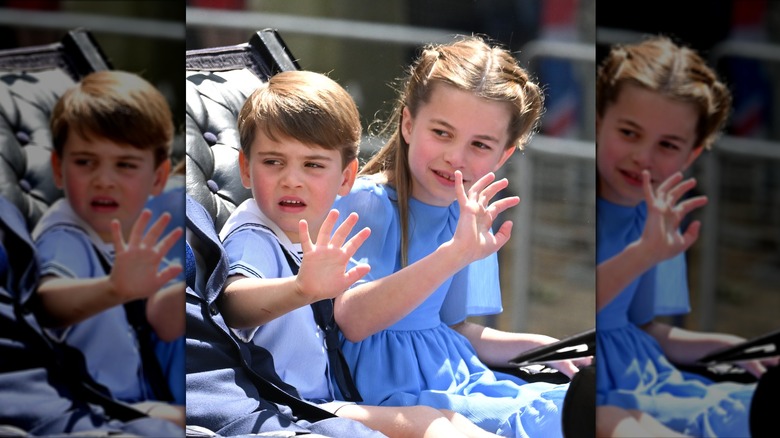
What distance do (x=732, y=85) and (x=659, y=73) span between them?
18 cm

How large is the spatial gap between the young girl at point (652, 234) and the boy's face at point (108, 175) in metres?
1.22

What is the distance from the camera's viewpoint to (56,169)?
2.62 metres

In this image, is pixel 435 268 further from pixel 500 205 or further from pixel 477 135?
pixel 477 135

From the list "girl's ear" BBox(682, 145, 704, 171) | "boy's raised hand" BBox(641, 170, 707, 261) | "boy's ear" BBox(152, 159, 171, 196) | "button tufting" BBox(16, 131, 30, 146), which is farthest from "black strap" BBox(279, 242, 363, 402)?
"girl's ear" BBox(682, 145, 704, 171)

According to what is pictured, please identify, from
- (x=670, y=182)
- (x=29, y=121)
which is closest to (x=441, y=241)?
(x=670, y=182)

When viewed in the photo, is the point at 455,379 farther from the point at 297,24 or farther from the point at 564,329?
the point at 297,24

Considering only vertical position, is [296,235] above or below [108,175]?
below

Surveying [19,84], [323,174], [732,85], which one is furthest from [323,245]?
[732,85]

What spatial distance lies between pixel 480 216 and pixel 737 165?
684 millimetres

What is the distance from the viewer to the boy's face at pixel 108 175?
2613 millimetres

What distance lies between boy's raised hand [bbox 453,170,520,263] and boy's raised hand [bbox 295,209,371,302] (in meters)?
0.27

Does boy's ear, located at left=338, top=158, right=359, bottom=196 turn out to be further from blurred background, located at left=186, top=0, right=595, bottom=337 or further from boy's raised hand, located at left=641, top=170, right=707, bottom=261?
boy's raised hand, located at left=641, top=170, right=707, bottom=261

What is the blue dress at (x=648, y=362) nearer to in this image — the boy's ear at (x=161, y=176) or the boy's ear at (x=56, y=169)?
the boy's ear at (x=161, y=176)

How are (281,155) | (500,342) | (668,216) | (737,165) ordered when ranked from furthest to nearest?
(500,342)
(281,155)
(668,216)
(737,165)
